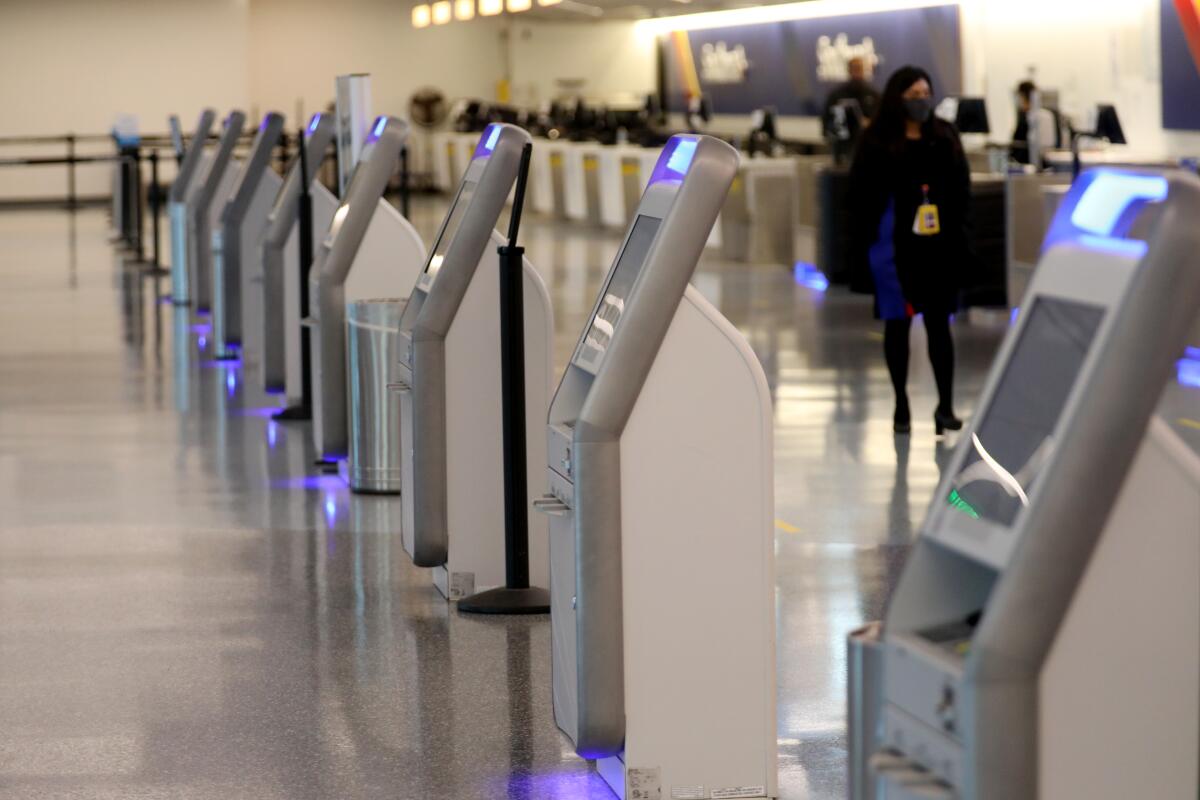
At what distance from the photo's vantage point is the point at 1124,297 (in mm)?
1863

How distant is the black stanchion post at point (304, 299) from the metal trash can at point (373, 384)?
1186 millimetres

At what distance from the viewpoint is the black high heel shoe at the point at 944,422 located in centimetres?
727

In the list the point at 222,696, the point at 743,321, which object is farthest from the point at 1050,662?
the point at 743,321

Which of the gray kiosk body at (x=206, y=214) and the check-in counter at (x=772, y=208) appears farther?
the check-in counter at (x=772, y=208)

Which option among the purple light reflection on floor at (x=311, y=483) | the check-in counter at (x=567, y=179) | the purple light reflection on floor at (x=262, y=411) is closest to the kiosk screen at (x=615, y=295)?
the purple light reflection on floor at (x=311, y=483)

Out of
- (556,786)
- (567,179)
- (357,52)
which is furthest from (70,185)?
(556,786)

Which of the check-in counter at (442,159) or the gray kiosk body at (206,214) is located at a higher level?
the check-in counter at (442,159)

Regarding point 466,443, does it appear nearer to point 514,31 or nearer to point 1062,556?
point 1062,556

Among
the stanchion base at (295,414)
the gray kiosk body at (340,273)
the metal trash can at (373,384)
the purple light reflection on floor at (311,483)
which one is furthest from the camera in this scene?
the stanchion base at (295,414)

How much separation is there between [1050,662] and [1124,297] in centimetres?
39

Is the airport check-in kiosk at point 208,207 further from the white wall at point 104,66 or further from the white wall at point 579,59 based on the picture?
the white wall at point 579,59

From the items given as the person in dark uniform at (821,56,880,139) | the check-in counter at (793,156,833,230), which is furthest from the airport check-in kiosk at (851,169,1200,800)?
the person in dark uniform at (821,56,880,139)

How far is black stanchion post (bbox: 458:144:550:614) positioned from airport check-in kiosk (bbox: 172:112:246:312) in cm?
669

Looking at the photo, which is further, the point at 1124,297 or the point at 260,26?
the point at 260,26
